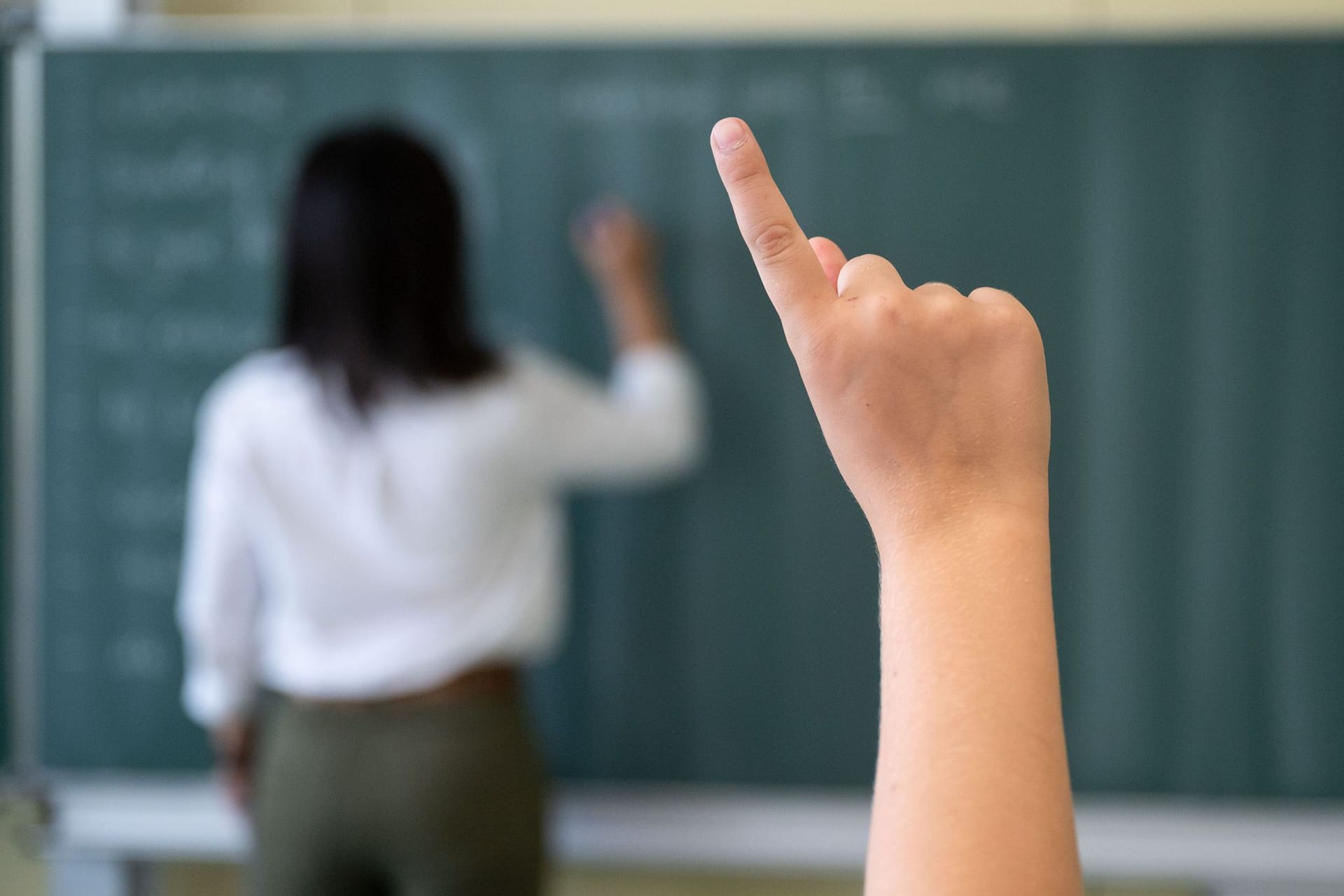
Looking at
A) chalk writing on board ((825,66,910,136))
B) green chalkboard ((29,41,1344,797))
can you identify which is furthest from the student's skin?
chalk writing on board ((825,66,910,136))

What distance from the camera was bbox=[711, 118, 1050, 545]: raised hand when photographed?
49 centimetres

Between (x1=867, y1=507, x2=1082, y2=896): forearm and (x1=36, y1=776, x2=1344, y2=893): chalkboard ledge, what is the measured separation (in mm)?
1441

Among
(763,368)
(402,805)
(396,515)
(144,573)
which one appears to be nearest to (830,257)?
(396,515)

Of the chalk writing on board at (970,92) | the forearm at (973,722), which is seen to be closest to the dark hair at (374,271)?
the chalk writing on board at (970,92)

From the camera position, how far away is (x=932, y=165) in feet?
5.84

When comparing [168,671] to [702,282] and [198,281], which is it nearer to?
[198,281]

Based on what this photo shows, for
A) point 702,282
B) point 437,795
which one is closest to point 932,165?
point 702,282

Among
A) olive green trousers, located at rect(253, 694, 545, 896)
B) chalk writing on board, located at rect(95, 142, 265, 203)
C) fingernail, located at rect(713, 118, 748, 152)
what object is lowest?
olive green trousers, located at rect(253, 694, 545, 896)

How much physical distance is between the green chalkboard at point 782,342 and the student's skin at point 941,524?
1236 mm

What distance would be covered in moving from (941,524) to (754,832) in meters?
1.48

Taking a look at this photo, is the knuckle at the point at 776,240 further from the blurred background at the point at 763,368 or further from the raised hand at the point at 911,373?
the blurred background at the point at 763,368

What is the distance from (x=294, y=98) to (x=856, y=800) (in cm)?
150

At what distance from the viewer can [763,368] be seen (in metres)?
1.82

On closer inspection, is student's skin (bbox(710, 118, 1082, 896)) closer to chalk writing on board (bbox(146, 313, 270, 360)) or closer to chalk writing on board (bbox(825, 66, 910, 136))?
chalk writing on board (bbox(825, 66, 910, 136))
